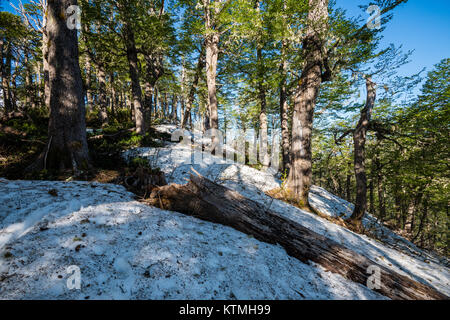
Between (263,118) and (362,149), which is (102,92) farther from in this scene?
(362,149)

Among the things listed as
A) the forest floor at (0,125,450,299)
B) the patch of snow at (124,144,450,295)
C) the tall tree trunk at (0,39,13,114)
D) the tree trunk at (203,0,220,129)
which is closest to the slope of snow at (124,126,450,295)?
the patch of snow at (124,144,450,295)

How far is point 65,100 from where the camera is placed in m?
3.84

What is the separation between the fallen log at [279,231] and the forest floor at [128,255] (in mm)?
148

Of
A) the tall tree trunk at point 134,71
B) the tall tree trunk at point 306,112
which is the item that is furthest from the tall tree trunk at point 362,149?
the tall tree trunk at point 134,71

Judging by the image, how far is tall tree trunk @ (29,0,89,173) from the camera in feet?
12.3

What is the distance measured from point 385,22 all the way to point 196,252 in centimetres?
726

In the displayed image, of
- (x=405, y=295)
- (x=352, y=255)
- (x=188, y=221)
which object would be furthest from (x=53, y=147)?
(x=405, y=295)

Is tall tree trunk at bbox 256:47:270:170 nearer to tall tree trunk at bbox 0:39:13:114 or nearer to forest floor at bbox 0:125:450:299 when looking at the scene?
forest floor at bbox 0:125:450:299

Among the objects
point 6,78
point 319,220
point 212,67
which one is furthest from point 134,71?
point 319,220

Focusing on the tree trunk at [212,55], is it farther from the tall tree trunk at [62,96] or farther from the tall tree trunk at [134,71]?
the tall tree trunk at [62,96]

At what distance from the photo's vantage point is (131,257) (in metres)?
1.59

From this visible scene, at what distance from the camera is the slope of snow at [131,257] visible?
50.6 inches

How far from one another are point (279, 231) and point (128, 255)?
6.84 ft
